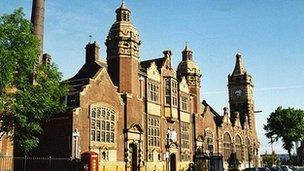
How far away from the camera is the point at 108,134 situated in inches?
1566

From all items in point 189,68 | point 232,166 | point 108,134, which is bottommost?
point 232,166

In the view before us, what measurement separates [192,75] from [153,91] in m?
12.6

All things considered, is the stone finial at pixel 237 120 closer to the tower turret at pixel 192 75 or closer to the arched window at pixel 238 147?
the arched window at pixel 238 147

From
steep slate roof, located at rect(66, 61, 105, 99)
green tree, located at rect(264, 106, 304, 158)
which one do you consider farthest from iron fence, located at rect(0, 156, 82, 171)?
green tree, located at rect(264, 106, 304, 158)

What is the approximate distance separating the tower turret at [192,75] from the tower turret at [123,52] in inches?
574

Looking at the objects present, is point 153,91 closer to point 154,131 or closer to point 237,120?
point 154,131

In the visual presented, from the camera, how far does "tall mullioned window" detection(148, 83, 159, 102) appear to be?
1852 inches

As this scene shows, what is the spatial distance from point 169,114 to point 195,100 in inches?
359

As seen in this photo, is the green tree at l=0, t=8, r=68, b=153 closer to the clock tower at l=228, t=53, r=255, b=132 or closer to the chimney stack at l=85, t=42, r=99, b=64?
the chimney stack at l=85, t=42, r=99, b=64

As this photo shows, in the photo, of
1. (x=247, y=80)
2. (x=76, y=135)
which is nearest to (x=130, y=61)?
(x=76, y=135)

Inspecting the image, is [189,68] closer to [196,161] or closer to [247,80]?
[196,161]

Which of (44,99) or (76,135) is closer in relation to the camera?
(44,99)

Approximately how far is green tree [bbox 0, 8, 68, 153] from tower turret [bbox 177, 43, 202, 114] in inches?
1177

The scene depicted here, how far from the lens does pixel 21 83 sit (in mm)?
29219
